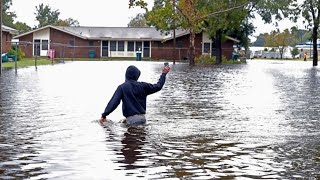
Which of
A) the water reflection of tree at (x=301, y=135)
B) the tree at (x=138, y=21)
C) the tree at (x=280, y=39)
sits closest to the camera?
the water reflection of tree at (x=301, y=135)

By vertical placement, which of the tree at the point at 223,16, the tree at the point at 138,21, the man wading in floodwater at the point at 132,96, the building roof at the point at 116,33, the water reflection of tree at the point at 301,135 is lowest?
the water reflection of tree at the point at 301,135

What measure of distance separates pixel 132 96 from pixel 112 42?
241 feet

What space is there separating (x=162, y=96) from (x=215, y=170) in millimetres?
11822

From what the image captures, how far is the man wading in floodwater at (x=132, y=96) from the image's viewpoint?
12.0m

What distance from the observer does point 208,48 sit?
81688 mm

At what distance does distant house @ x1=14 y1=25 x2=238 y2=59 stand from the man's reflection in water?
221 feet

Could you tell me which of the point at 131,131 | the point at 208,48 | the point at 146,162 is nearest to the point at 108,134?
the point at 131,131

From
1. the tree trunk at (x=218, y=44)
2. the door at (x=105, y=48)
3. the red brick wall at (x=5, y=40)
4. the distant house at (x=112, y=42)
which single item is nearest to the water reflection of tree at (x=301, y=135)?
the red brick wall at (x=5, y=40)

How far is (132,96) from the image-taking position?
12.1 meters

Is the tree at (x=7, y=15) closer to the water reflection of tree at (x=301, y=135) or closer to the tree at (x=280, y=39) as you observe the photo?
the tree at (x=280, y=39)

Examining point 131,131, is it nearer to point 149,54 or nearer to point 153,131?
point 153,131

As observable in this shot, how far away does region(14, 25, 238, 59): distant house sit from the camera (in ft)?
266

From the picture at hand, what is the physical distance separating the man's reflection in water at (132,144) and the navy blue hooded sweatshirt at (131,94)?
414 mm

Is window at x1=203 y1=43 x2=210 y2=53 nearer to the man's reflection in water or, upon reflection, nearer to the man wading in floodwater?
the man wading in floodwater
